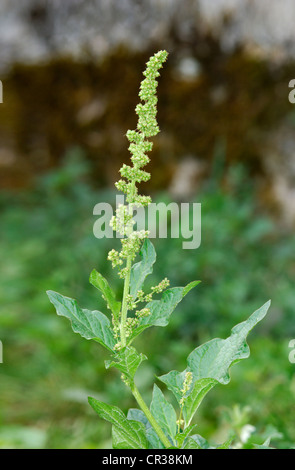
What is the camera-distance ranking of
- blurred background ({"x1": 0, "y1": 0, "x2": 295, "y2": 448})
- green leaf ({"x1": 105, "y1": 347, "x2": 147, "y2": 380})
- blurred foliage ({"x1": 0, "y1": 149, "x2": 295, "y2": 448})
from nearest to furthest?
green leaf ({"x1": 105, "y1": 347, "x2": 147, "y2": 380}) → blurred foliage ({"x1": 0, "y1": 149, "x2": 295, "y2": 448}) → blurred background ({"x1": 0, "y1": 0, "x2": 295, "y2": 448})

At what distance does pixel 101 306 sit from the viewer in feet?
7.63

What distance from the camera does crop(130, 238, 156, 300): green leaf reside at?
24.0 inches

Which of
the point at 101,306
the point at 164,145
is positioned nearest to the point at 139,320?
the point at 101,306

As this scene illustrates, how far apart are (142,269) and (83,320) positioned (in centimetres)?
9

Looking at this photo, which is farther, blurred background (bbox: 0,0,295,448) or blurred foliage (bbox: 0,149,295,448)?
blurred background (bbox: 0,0,295,448)

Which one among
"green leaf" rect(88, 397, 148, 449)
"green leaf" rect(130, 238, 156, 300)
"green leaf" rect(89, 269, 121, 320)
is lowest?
"green leaf" rect(88, 397, 148, 449)

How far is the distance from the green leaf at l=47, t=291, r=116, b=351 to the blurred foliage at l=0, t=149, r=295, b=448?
682 millimetres

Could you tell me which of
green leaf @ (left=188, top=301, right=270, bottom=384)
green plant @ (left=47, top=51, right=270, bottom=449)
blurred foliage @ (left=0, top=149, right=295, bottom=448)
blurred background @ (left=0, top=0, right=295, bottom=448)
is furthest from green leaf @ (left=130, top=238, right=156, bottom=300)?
blurred background @ (left=0, top=0, right=295, bottom=448)

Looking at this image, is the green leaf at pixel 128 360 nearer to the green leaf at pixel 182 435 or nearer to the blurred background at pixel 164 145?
the green leaf at pixel 182 435

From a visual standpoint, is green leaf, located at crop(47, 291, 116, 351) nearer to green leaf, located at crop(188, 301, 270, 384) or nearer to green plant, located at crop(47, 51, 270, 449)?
green plant, located at crop(47, 51, 270, 449)

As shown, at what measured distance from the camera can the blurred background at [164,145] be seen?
2.53 m

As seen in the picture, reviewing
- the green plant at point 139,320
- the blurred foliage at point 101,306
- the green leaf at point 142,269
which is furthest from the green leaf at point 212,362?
the blurred foliage at point 101,306

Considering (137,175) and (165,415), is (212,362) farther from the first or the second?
(137,175)

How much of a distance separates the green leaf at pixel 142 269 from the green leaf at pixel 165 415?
138 millimetres
